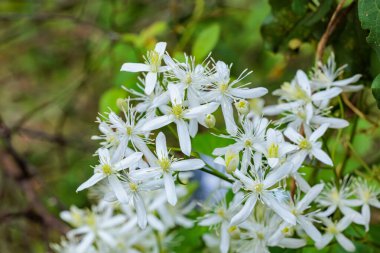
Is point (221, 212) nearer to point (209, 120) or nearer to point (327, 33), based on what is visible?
point (209, 120)

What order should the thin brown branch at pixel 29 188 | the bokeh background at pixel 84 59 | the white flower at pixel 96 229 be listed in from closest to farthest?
the bokeh background at pixel 84 59, the white flower at pixel 96 229, the thin brown branch at pixel 29 188

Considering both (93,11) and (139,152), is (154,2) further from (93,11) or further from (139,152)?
(139,152)

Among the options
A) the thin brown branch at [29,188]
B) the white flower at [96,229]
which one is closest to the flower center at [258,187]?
the white flower at [96,229]

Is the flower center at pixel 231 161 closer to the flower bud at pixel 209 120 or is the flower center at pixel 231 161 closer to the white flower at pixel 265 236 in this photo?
the flower bud at pixel 209 120

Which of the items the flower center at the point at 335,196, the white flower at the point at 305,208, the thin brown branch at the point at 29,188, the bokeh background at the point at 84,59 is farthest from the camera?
the thin brown branch at the point at 29,188

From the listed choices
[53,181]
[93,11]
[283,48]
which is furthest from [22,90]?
[283,48]

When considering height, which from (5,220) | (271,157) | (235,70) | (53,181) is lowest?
(53,181)

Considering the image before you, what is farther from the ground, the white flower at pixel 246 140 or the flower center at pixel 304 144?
the white flower at pixel 246 140

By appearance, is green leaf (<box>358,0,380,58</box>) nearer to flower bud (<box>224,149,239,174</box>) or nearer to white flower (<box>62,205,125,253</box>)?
flower bud (<box>224,149,239,174</box>)

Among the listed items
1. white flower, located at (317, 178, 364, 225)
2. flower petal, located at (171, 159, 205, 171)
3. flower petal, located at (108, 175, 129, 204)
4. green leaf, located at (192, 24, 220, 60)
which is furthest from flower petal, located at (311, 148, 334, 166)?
green leaf, located at (192, 24, 220, 60)
